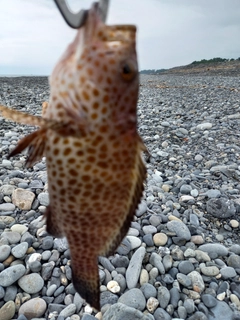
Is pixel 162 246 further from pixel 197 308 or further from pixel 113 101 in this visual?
pixel 113 101

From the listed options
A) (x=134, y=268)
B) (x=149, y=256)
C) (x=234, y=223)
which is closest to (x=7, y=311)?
(x=134, y=268)

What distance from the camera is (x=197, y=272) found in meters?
3.96

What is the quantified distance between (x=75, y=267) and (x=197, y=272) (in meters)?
2.49

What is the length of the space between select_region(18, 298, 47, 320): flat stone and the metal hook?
2.98 metres

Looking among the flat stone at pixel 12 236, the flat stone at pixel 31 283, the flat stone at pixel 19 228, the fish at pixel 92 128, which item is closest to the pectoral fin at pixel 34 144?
the fish at pixel 92 128

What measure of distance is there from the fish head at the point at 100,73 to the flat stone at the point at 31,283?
2.77m

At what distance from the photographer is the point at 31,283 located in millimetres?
3691

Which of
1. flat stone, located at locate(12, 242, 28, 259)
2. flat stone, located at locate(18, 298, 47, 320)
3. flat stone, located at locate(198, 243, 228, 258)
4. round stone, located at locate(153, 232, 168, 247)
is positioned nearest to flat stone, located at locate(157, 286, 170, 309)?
round stone, located at locate(153, 232, 168, 247)

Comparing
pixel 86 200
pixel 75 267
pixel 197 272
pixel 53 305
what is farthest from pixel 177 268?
pixel 86 200

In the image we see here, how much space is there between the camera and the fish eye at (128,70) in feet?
5.22

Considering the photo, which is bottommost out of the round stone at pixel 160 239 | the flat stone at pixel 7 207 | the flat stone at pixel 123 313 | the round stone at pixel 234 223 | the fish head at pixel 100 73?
the flat stone at pixel 123 313

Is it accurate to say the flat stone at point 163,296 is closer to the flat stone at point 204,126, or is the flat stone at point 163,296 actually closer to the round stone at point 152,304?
the round stone at point 152,304

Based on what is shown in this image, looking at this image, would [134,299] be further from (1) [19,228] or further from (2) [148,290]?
(1) [19,228]

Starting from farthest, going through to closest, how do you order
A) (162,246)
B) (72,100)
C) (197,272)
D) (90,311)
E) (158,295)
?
(162,246) < (197,272) < (158,295) < (90,311) < (72,100)
